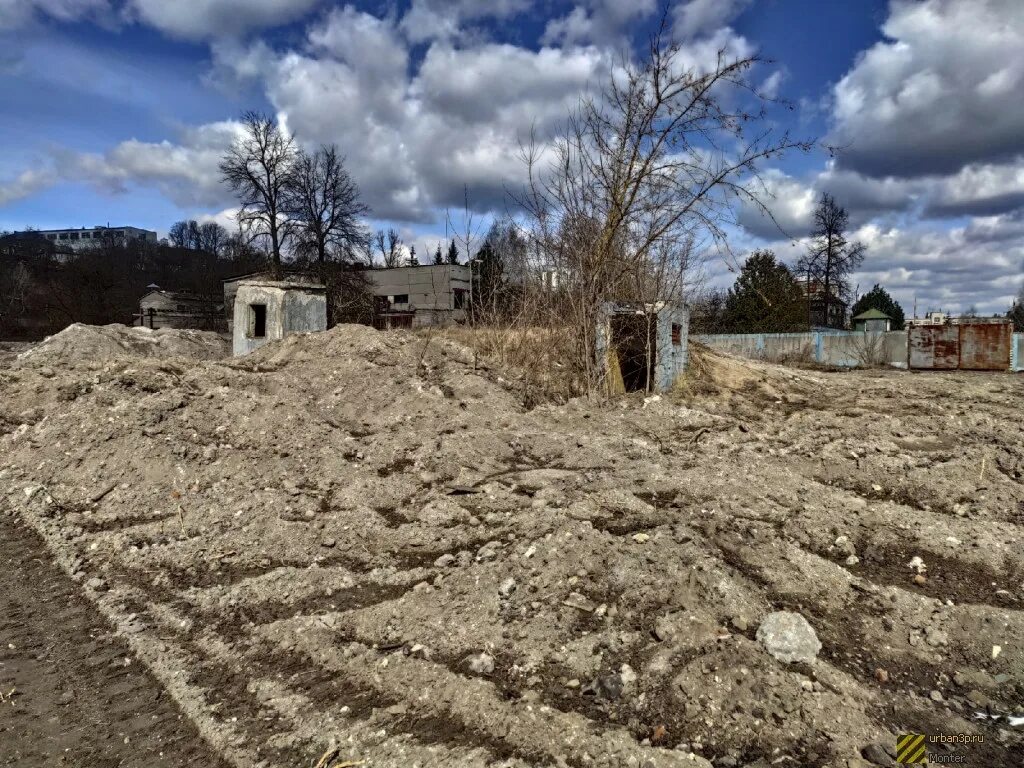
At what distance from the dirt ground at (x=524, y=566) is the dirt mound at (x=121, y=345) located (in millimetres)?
6780

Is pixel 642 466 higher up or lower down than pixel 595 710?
higher up

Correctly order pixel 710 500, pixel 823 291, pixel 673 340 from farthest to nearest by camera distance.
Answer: pixel 823 291 < pixel 673 340 < pixel 710 500

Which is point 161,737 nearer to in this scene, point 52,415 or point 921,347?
point 52,415

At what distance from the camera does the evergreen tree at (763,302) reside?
30125 mm

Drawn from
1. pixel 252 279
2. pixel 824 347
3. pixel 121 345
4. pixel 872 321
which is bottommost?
pixel 824 347

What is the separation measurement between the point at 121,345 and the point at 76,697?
13.2 meters

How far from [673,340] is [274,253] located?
25.5m

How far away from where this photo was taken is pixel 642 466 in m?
5.55

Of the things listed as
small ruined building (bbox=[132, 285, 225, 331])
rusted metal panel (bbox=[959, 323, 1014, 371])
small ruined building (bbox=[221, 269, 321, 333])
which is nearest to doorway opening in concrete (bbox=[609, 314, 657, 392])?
rusted metal panel (bbox=[959, 323, 1014, 371])

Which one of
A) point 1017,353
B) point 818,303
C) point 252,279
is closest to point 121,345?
point 252,279

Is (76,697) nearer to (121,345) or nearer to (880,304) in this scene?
(121,345)

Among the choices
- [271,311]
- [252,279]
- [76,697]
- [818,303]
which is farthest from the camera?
[818,303]

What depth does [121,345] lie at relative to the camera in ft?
45.8

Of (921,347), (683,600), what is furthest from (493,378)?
(921,347)
